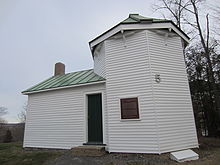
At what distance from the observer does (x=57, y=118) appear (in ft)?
28.1

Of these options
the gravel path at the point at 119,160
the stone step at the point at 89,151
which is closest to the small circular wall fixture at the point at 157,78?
the gravel path at the point at 119,160

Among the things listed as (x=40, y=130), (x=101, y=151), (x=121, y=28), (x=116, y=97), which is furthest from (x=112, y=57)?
(x=40, y=130)

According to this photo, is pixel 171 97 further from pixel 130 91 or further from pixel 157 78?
pixel 130 91

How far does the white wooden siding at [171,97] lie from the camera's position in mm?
5957

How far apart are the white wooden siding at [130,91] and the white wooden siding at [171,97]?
1.12ft

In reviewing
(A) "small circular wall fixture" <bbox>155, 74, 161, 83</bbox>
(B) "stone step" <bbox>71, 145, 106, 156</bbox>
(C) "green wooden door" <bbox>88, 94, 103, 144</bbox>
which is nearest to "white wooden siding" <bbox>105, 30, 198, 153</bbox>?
(A) "small circular wall fixture" <bbox>155, 74, 161, 83</bbox>

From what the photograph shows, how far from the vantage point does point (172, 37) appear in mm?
7488

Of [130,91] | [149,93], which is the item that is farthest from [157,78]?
[130,91]

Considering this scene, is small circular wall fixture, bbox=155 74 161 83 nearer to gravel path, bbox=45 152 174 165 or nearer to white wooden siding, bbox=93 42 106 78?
white wooden siding, bbox=93 42 106 78

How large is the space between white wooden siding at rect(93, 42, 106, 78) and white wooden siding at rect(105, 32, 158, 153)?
0.48m

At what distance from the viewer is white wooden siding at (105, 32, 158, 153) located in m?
5.87

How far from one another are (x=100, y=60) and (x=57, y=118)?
13.9 ft

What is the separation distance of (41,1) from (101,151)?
39.3ft

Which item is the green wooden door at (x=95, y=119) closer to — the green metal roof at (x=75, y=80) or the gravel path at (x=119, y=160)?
the green metal roof at (x=75, y=80)
